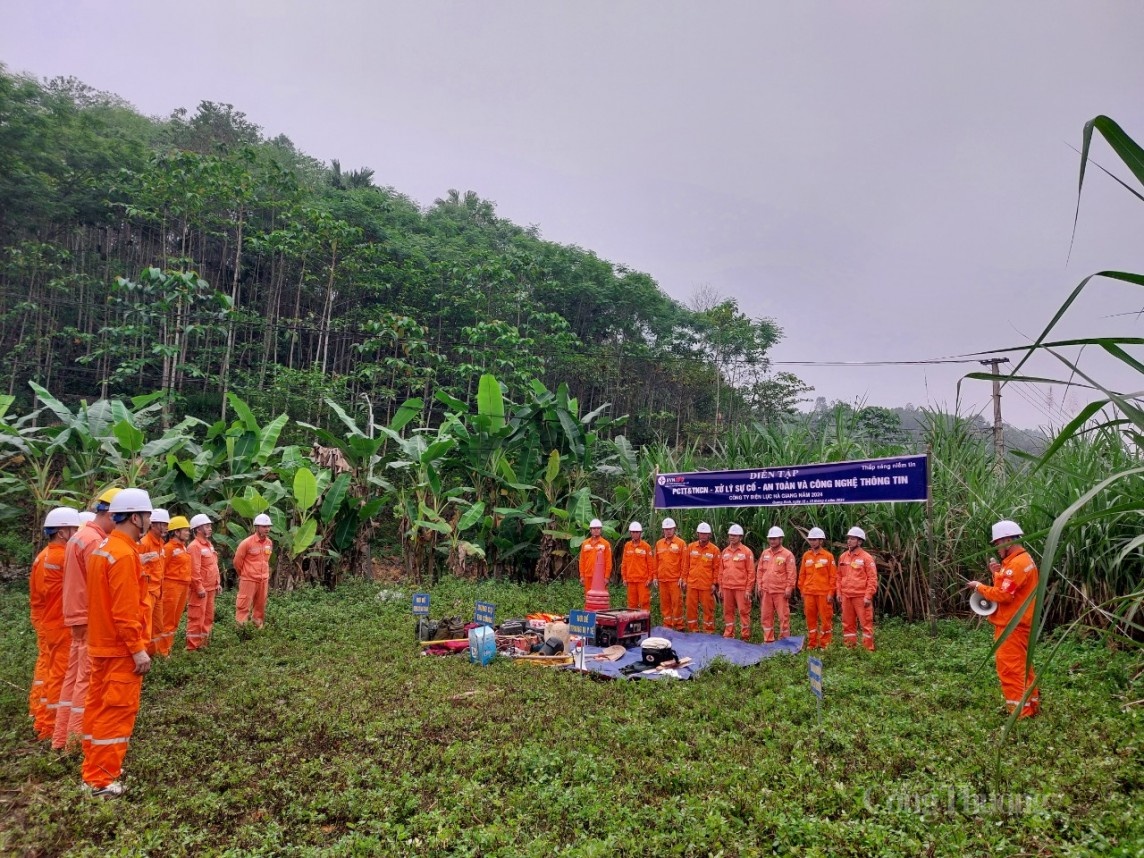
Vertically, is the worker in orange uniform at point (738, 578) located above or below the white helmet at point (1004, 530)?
below

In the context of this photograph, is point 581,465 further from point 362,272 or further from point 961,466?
point 362,272

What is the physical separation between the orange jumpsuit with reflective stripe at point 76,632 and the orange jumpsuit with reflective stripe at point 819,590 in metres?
7.68

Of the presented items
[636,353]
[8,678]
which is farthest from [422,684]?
[636,353]

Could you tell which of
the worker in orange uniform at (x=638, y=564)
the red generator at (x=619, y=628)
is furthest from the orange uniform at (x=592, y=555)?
the red generator at (x=619, y=628)

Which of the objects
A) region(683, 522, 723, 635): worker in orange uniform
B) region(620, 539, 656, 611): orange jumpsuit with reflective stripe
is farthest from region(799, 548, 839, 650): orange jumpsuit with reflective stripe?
region(620, 539, 656, 611): orange jumpsuit with reflective stripe

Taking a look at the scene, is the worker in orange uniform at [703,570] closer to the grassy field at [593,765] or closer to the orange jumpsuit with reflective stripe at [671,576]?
the orange jumpsuit with reflective stripe at [671,576]

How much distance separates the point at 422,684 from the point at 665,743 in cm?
269

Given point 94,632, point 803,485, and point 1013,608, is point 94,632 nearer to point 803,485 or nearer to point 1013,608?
point 1013,608

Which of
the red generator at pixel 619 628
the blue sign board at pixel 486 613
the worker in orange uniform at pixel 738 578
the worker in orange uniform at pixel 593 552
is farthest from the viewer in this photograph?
the worker in orange uniform at pixel 593 552

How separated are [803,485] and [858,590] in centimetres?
181

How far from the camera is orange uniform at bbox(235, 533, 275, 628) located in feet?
31.2

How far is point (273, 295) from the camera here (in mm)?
27438

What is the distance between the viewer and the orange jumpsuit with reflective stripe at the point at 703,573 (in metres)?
10.0

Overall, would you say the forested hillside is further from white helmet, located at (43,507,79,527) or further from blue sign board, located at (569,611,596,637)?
blue sign board, located at (569,611,596,637)
